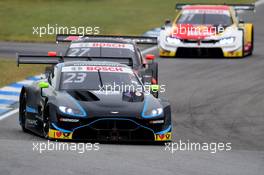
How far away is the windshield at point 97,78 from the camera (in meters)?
16.3

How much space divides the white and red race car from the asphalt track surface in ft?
1.19

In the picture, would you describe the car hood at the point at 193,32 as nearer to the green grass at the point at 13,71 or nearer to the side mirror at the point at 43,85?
the green grass at the point at 13,71

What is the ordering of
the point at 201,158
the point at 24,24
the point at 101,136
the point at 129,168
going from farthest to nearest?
the point at 24,24, the point at 101,136, the point at 201,158, the point at 129,168

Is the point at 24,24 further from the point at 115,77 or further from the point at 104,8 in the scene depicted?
the point at 115,77

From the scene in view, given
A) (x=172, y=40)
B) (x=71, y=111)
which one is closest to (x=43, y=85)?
(x=71, y=111)

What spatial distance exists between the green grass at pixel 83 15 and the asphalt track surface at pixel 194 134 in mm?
7012

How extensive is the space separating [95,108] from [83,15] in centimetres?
2604

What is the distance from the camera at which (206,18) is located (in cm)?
2942

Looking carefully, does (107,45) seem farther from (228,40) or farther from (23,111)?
(228,40)

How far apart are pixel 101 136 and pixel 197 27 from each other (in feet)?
46.3

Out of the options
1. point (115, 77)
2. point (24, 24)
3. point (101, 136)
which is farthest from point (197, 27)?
point (101, 136)

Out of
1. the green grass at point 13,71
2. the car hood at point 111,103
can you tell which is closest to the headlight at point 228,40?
the green grass at point 13,71

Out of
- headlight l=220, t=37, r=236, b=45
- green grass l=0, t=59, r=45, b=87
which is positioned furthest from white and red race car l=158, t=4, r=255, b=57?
green grass l=0, t=59, r=45, b=87

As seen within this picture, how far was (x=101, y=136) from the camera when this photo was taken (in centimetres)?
1500
